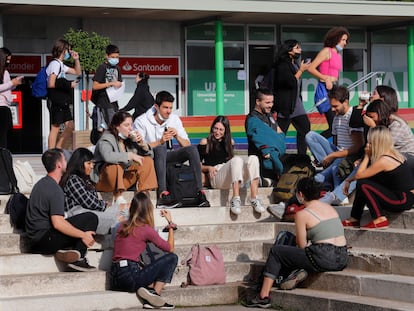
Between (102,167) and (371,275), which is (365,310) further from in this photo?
(102,167)

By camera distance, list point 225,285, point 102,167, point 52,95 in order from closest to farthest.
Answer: point 225,285 → point 102,167 → point 52,95

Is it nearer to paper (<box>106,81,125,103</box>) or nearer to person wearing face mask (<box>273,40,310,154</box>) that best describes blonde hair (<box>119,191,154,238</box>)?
person wearing face mask (<box>273,40,310,154</box>)

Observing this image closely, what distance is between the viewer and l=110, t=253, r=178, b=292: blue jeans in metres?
10.4

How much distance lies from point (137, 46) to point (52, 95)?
43.8ft

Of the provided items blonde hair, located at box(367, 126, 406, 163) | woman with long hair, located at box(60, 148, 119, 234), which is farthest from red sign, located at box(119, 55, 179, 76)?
blonde hair, located at box(367, 126, 406, 163)

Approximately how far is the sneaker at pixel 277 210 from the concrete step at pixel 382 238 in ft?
3.98

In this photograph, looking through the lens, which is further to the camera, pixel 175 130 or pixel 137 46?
pixel 137 46

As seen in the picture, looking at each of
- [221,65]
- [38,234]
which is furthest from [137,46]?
[38,234]

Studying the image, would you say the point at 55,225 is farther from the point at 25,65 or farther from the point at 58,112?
the point at 25,65

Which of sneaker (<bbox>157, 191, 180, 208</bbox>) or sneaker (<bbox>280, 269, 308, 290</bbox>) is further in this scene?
sneaker (<bbox>157, 191, 180, 208</bbox>)

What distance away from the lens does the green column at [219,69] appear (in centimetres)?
2673

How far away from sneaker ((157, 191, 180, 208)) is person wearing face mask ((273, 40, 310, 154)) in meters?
2.66

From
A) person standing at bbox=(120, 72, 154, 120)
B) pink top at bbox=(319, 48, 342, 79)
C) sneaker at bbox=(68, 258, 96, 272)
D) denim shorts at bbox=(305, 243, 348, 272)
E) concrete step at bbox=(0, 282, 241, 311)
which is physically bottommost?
concrete step at bbox=(0, 282, 241, 311)

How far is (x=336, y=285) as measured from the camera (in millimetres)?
10258
